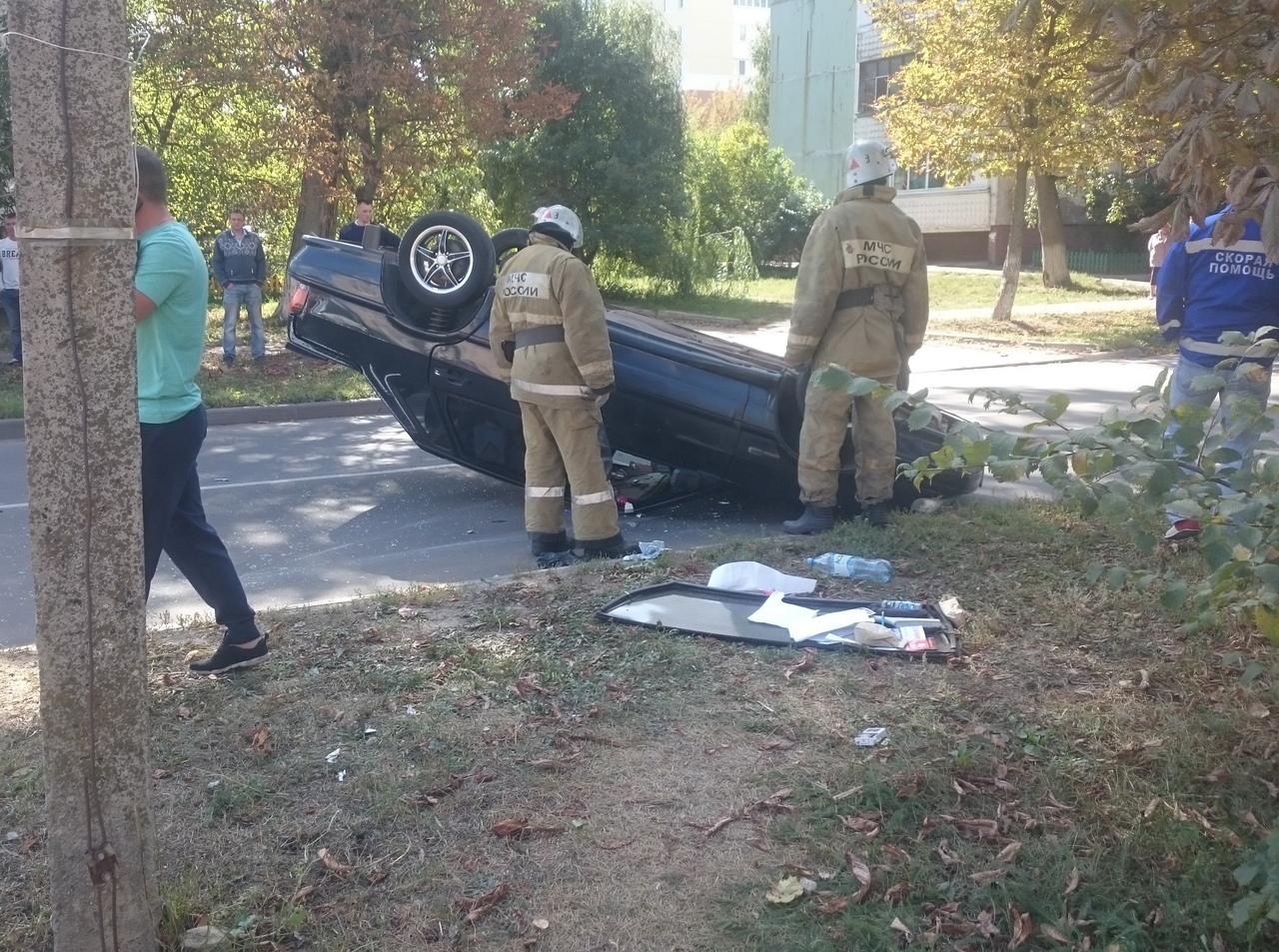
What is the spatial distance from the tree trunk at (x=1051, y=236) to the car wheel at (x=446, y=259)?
24.1 metres

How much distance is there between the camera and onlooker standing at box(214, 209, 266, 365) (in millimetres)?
14211

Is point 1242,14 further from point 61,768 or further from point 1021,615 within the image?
point 61,768

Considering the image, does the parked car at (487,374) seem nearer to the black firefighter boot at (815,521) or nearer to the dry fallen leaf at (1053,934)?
the black firefighter boot at (815,521)

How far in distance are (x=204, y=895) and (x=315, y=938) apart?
0.30 meters

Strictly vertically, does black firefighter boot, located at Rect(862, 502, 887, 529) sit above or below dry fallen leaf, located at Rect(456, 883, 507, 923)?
above

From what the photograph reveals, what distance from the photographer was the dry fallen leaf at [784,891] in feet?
9.37

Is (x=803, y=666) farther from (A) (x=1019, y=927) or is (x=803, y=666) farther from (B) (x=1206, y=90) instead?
(B) (x=1206, y=90)

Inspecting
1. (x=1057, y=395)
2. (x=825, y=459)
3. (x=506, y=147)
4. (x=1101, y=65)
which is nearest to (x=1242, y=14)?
(x=1101, y=65)

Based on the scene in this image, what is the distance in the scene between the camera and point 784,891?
9.48ft

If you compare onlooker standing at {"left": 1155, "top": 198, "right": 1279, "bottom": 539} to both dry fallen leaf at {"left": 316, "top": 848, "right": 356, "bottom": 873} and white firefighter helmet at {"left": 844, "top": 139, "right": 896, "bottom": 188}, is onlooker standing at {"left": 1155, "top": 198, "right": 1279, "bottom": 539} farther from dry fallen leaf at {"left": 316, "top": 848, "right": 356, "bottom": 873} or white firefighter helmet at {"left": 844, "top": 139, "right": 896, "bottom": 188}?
dry fallen leaf at {"left": 316, "top": 848, "right": 356, "bottom": 873}

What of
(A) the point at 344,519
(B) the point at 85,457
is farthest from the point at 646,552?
(B) the point at 85,457

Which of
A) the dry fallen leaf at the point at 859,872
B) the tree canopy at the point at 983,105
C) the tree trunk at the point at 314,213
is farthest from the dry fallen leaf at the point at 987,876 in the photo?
the tree canopy at the point at 983,105

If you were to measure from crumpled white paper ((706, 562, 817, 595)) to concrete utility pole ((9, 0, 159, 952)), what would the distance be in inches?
110

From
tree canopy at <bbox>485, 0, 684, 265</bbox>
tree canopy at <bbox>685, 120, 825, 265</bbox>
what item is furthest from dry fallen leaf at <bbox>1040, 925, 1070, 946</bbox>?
tree canopy at <bbox>685, 120, 825, 265</bbox>
